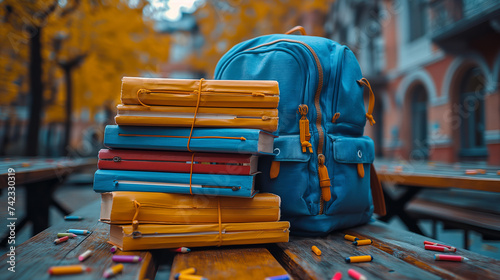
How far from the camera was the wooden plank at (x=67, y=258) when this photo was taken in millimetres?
1104

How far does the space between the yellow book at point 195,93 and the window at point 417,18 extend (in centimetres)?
1127

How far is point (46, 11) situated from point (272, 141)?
6327 millimetres

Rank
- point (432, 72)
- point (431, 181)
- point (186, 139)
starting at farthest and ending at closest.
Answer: point (432, 72)
point (431, 181)
point (186, 139)

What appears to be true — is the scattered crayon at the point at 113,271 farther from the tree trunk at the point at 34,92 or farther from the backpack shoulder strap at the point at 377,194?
the tree trunk at the point at 34,92

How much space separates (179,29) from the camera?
33.7m

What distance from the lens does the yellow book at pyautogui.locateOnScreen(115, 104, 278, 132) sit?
4.82 feet

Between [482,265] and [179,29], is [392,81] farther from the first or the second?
[179,29]

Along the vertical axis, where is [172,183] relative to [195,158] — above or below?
below

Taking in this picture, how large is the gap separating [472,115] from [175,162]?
1007cm

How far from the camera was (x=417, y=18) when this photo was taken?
442 inches

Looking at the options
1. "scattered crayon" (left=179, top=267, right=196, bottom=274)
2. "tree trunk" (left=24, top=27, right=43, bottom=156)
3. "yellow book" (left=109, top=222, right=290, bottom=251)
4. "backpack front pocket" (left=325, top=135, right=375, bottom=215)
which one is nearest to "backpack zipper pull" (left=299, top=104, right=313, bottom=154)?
"backpack front pocket" (left=325, top=135, right=375, bottom=215)

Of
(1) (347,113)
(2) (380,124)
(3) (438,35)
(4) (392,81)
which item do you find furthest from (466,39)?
(1) (347,113)

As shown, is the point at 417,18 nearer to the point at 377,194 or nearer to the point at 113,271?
the point at 377,194

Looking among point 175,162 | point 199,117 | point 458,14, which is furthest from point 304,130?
point 458,14
